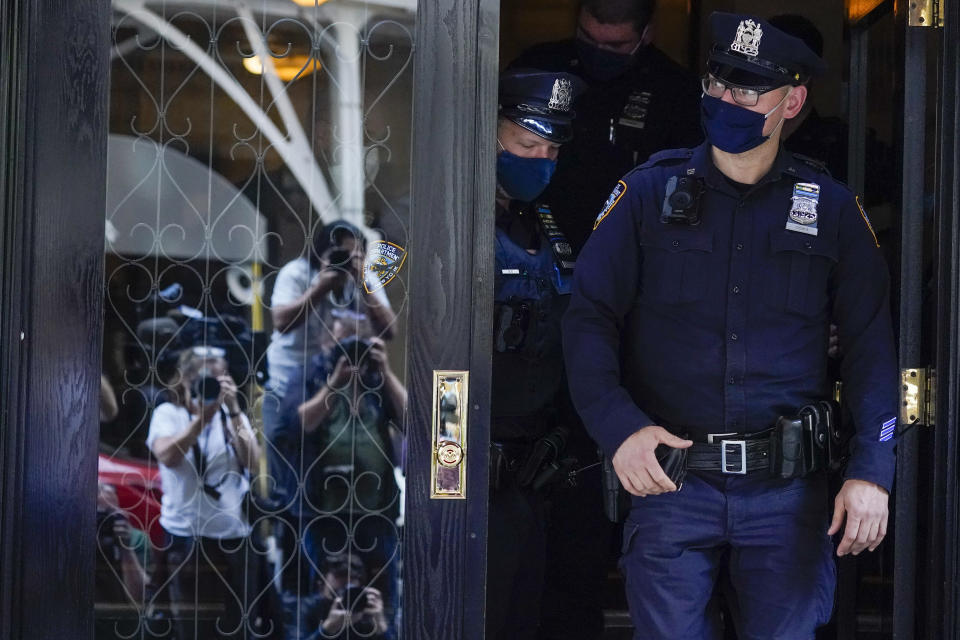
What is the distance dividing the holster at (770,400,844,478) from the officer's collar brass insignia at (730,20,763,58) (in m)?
0.80

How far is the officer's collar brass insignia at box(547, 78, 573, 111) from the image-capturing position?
10.6 ft

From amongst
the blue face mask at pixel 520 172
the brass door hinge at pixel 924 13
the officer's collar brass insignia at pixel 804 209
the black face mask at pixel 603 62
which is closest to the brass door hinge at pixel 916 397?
the officer's collar brass insignia at pixel 804 209

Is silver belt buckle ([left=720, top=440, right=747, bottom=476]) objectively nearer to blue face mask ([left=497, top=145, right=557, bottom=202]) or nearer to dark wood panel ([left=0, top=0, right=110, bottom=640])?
blue face mask ([left=497, top=145, right=557, bottom=202])

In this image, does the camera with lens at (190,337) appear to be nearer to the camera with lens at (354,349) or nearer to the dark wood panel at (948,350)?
the camera with lens at (354,349)

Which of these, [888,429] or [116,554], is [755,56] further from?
[116,554]

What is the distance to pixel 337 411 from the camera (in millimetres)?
2725

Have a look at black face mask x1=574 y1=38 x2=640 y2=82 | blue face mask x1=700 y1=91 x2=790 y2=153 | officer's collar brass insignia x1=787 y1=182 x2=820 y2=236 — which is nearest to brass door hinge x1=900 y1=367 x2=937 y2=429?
officer's collar brass insignia x1=787 y1=182 x2=820 y2=236

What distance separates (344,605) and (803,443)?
1.09 m

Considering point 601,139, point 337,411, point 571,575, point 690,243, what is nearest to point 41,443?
point 337,411

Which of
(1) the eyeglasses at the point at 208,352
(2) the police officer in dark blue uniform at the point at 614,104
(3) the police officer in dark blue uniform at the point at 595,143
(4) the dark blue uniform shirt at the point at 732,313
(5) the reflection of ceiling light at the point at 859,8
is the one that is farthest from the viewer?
(2) the police officer in dark blue uniform at the point at 614,104

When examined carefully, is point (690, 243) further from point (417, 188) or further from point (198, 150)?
point (198, 150)

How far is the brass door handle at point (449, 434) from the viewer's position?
260 centimetres

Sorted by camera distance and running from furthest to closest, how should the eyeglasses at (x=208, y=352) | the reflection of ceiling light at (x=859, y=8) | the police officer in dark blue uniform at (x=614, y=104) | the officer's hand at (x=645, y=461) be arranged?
the police officer in dark blue uniform at (x=614, y=104) < the reflection of ceiling light at (x=859, y=8) < the eyeglasses at (x=208, y=352) < the officer's hand at (x=645, y=461)

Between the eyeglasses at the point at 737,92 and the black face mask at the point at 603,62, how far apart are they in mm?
1304
